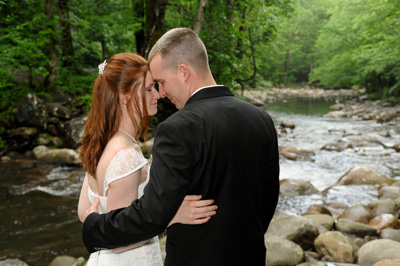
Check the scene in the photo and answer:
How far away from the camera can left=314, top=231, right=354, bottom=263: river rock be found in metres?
5.09

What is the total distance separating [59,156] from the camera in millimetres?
10836

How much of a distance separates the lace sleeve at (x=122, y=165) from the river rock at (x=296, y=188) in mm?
7375

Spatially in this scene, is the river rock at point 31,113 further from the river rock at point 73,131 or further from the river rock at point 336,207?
the river rock at point 336,207

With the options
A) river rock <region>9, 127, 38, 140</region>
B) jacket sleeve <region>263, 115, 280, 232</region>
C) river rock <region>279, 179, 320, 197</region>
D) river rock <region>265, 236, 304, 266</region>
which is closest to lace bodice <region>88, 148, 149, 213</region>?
jacket sleeve <region>263, 115, 280, 232</region>

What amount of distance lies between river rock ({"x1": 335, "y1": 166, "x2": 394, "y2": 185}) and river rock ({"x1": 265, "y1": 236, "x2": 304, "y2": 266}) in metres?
5.27

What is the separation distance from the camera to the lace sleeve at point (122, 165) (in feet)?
6.43

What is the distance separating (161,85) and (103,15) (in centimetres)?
1393

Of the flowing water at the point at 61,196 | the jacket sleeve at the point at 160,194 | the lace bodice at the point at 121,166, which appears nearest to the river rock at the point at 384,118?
the flowing water at the point at 61,196

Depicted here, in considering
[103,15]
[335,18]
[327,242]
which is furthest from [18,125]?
[335,18]

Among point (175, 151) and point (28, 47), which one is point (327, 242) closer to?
point (175, 151)

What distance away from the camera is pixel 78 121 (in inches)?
484

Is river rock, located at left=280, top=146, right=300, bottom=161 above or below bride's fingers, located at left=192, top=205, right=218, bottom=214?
below

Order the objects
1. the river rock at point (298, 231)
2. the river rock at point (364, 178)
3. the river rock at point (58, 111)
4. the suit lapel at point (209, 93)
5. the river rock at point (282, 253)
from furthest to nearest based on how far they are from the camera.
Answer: the river rock at point (58, 111)
the river rock at point (364, 178)
the river rock at point (298, 231)
the river rock at point (282, 253)
the suit lapel at point (209, 93)

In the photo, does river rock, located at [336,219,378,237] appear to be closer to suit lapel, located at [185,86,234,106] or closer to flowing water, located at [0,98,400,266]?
flowing water, located at [0,98,400,266]
